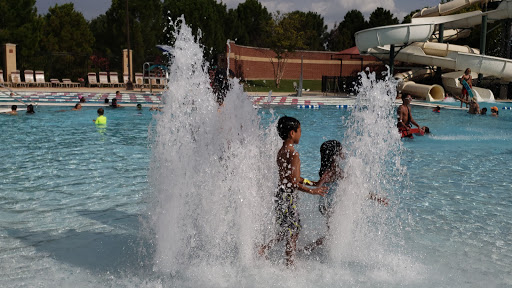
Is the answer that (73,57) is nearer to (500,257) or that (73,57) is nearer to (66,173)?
(66,173)

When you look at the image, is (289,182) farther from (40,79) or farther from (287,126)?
(40,79)

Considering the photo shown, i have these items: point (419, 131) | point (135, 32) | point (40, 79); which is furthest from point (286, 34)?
point (419, 131)

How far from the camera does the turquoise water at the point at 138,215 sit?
166 inches

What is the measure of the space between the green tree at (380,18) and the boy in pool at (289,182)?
2125 inches

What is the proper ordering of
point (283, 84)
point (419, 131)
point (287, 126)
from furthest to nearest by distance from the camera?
1. point (283, 84)
2. point (419, 131)
3. point (287, 126)

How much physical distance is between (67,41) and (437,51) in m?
27.8

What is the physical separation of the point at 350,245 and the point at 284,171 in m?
1.30

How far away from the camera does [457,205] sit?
21.0 feet

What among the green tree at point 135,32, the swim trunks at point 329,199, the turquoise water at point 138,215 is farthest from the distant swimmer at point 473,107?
the green tree at point 135,32

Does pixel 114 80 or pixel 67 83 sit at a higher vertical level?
pixel 114 80

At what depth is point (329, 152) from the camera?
158 inches

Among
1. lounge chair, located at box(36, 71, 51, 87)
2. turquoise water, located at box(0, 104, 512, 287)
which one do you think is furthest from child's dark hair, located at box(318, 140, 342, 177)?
lounge chair, located at box(36, 71, 51, 87)

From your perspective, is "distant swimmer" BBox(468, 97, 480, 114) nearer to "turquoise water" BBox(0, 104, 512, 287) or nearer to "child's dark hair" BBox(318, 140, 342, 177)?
"turquoise water" BBox(0, 104, 512, 287)

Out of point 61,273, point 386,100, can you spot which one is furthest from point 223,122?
point 386,100
